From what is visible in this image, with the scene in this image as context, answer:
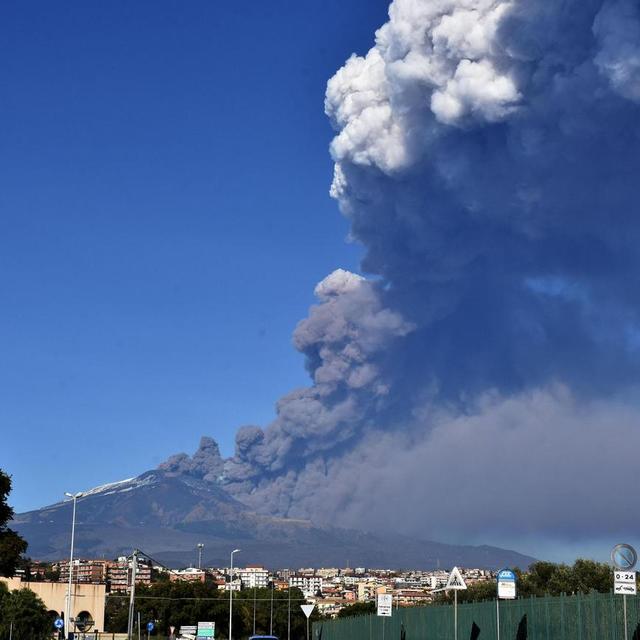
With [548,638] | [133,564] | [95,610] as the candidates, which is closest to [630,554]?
[548,638]

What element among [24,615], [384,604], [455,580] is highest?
[455,580]

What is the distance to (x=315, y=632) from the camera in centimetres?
6112

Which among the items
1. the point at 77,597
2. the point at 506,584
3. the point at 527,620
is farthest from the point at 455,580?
the point at 77,597

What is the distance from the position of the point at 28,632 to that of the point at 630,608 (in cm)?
5192

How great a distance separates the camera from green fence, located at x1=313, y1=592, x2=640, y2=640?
19.0m

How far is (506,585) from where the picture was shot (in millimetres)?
22750

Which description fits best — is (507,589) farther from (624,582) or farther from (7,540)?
(7,540)

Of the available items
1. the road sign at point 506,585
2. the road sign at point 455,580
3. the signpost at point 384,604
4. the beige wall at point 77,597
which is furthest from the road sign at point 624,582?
the beige wall at point 77,597

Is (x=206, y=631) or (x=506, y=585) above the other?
(x=506, y=585)

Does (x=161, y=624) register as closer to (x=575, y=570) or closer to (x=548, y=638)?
(x=575, y=570)

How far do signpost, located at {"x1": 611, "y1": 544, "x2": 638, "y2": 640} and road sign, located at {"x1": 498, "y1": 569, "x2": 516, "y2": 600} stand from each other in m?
4.41

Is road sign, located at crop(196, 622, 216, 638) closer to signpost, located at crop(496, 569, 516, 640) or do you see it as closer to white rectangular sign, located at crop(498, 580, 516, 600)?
signpost, located at crop(496, 569, 516, 640)

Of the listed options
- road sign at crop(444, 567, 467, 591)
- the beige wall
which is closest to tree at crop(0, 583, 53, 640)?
the beige wall

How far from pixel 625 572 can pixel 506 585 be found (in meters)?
6.39
